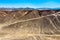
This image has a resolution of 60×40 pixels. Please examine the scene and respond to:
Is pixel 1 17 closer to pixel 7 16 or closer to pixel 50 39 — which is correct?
pixel 7 16

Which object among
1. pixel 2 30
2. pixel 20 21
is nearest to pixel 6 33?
pixel 2 30

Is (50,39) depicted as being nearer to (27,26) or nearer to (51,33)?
(51,33)

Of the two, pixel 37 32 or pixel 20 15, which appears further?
pixel 20 15

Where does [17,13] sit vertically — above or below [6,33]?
above

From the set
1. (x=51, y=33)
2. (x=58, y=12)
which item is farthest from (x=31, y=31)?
(x=58, y=12)

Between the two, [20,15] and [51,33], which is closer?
[51,33]

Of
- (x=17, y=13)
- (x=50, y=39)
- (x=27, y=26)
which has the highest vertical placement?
(x=17, y=13)
